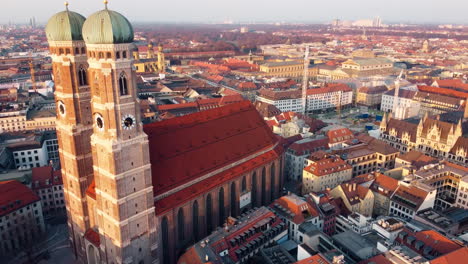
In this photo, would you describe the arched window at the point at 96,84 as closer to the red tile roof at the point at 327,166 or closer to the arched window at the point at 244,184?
the arched window at the point at 244,184

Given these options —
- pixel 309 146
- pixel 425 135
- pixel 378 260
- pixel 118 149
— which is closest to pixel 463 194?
pixel 425 135

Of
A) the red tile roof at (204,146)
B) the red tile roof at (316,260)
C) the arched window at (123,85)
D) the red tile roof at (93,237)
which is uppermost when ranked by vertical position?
the arched window at (123,85)

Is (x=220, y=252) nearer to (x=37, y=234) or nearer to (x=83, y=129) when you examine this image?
(x=83, y=129)

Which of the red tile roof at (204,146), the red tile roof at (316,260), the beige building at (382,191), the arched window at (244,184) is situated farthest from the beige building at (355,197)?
the red tile roof at (316,260)

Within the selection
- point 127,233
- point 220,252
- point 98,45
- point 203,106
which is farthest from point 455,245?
point 203,106

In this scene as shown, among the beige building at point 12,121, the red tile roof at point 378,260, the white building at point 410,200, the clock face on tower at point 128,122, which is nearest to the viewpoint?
the clock face on tower at point 128,122
